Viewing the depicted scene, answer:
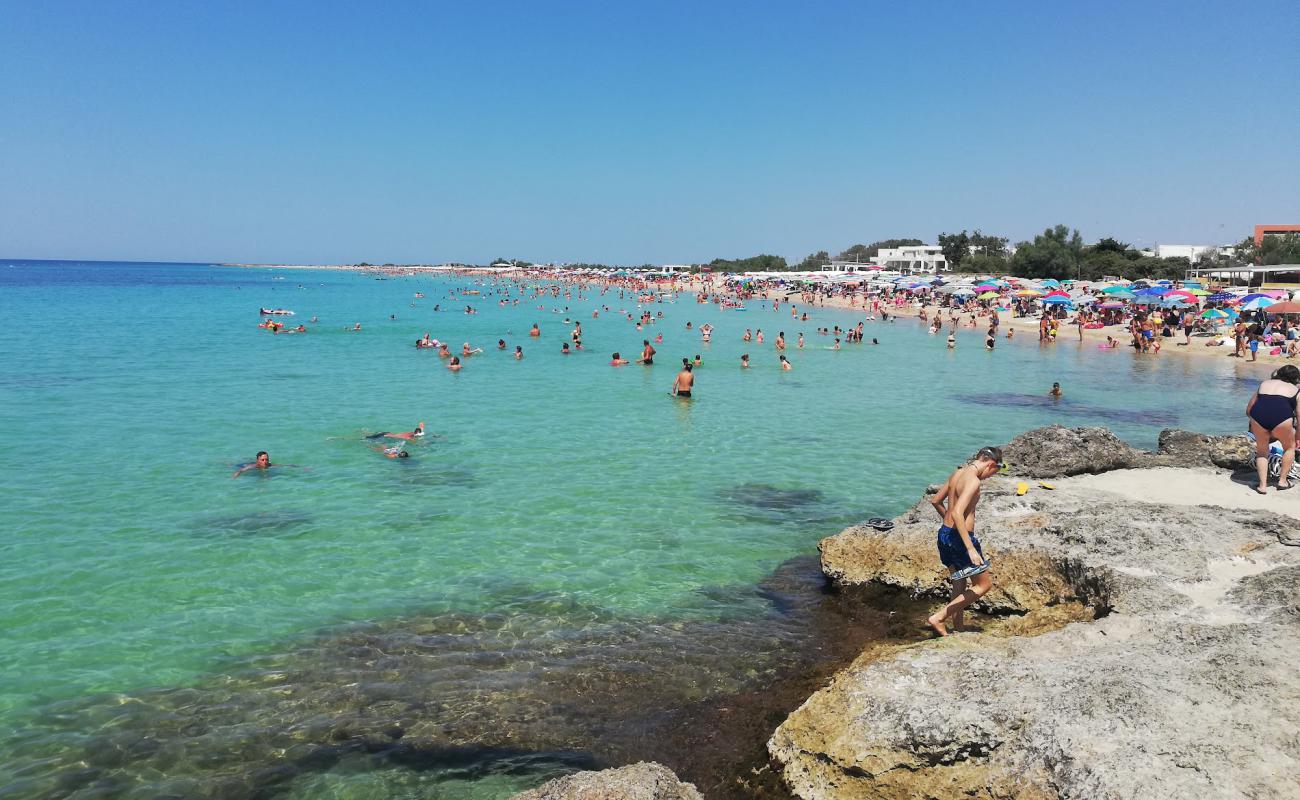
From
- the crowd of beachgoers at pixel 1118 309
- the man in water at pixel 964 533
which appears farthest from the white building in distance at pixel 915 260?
the man in water at pixel 964 533

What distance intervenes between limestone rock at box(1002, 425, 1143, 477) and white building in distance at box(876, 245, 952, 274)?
89.5 meters

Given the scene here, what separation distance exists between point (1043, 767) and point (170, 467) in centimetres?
1263

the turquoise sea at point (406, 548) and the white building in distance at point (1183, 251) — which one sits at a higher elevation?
the white building in distance at point (1183, 251)

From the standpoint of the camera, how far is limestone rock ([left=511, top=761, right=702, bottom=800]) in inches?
149

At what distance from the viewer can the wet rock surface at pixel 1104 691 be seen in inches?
142

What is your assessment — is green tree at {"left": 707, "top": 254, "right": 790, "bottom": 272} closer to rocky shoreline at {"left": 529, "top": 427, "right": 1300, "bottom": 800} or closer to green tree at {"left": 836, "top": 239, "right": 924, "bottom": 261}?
green tree at {"left": 836, "top": 239, "right": 924, "bottom": 261}

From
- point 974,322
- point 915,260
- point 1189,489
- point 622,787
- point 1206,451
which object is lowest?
point 622,787

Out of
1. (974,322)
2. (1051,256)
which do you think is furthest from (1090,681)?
(1051,256)

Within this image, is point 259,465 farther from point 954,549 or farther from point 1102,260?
point 1102,260

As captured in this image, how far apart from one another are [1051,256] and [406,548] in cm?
7612

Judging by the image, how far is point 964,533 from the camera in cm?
568

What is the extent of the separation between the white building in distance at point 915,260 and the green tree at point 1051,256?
15484mm

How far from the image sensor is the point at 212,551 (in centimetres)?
874

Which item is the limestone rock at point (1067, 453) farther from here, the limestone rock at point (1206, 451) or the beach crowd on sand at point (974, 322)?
the beach crowd on sand at point (974, 322)
